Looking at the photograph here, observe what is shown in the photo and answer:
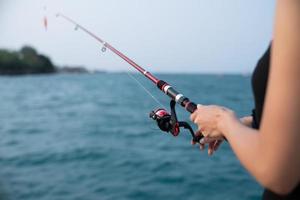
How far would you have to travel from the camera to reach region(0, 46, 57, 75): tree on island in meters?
72.1

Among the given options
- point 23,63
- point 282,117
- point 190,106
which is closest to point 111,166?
point 190,106

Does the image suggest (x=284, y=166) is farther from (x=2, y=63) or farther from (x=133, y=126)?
(x=2, y=63)

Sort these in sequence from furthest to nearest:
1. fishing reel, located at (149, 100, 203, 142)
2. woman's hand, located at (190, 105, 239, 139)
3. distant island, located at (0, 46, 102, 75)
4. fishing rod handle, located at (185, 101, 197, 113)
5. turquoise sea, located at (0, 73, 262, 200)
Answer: distant island, located at (0, 46, 102, 75), turquoise sea, located at (0, 73, 262, 200), fishing reel, located at (149, 100, 203, 142), fishing rod handle, located at (185, 101, 197, 113), woman's hand, located at (190, 105, 239, 139)

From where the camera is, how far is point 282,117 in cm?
106

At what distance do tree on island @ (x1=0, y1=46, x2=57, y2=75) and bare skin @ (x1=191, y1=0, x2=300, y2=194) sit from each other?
6803 centimetres

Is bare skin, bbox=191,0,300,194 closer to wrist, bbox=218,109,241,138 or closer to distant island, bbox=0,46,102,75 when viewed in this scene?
wrist, bbox=218,109,241,138

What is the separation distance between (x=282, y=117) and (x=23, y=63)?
7896 centimetres

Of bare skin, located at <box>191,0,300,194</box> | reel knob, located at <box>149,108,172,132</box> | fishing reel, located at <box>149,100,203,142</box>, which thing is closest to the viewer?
bare skin, located at <box>191,0,300,194</box>

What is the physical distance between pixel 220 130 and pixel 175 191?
274 inches

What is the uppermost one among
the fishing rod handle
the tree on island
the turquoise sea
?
the tree on island

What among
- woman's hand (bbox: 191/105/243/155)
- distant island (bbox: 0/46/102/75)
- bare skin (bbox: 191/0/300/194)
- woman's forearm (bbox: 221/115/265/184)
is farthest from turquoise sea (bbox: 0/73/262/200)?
distant island (bbox: 0/46/102/75)

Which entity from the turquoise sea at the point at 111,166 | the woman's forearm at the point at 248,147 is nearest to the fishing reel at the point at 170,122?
the woman's forearm at the point at 248,147

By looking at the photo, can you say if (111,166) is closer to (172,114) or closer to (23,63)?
(172,114)

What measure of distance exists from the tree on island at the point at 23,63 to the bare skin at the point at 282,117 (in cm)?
6803
